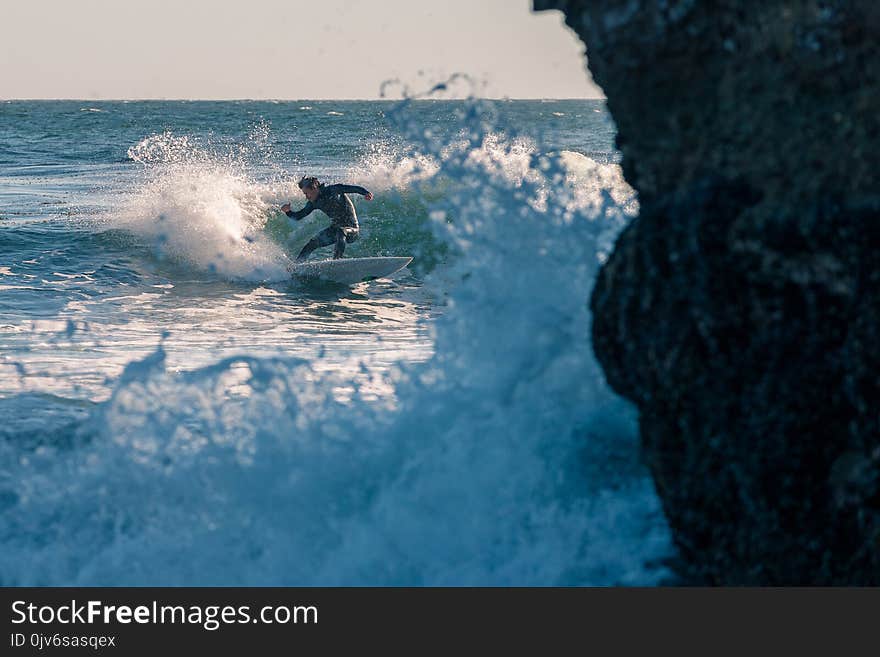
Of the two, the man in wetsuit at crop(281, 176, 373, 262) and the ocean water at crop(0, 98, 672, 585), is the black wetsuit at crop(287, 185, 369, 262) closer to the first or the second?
the man in wetsuit at crop(281, 176, 373, 262)

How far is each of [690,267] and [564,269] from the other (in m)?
1.46

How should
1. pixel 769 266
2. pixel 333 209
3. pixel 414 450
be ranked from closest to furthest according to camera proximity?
pixel 769 266
pixel 414 450
pixel 333 209

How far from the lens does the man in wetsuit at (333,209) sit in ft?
38.4

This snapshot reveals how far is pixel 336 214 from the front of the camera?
12.2 meters

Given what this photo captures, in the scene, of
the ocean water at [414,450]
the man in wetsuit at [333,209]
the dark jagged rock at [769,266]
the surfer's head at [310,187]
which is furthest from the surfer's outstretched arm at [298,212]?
the dark jagged rock at [769,266]

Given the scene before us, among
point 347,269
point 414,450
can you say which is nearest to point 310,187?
point 347,269

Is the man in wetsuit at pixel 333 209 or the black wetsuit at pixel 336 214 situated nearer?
the man in wetsuit at pixel 333 209

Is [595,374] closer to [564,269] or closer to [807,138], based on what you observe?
[564,269]

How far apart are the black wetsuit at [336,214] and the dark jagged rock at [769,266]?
28.1ft

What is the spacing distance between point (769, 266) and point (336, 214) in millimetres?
9522

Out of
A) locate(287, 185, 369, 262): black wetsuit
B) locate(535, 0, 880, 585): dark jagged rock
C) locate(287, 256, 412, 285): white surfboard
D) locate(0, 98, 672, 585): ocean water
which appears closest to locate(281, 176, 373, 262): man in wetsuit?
locate(287, 185, 369, 262): black wetsuit

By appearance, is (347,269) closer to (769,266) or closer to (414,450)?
(414,450)

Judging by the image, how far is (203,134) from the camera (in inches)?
1836

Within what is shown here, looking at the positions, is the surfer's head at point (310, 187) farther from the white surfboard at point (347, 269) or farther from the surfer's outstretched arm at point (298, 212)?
the white surfboard at point (347, 269)
